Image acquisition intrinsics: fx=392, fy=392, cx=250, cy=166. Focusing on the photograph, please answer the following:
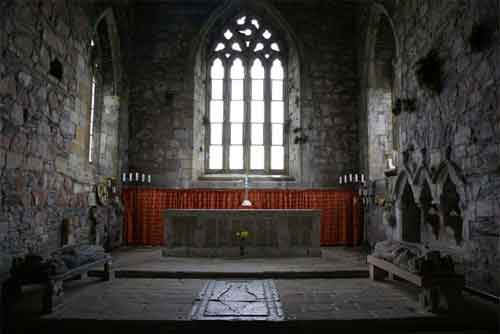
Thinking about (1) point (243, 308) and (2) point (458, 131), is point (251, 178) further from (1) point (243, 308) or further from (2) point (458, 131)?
(1) point (243, 308)

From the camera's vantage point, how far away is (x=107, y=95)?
877 centimetres

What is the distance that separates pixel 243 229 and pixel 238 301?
2729 millimetres

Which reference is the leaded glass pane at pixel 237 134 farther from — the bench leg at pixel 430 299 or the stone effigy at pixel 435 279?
the bench leg at pixel 430 299

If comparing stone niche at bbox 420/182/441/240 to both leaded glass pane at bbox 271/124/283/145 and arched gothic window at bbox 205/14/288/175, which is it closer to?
arched gothic window at bbox 205/14/288/175

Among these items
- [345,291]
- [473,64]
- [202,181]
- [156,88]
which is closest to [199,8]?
[156,88]

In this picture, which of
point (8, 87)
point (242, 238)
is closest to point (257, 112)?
point (242, 238)

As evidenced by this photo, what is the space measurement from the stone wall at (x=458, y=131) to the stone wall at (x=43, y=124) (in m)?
5.45

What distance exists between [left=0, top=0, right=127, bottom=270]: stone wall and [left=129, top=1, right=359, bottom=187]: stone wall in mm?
2271

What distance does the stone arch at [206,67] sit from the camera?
31.2 feet

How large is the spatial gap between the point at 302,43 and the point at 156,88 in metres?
3.75

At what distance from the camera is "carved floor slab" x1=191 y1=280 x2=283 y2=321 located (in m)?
3.71

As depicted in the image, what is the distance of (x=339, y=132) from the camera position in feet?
31.1

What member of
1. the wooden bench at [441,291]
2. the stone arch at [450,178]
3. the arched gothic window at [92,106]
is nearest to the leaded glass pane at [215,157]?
the arched gothic window at [92,106]

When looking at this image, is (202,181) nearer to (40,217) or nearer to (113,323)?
(40,217)
